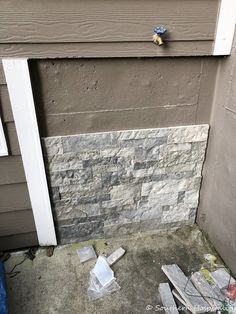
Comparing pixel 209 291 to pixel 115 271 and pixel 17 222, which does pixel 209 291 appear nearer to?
pixel 115 271

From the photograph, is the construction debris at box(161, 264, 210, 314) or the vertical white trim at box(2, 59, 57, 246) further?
the construction debris at box(161, 264, 210, 314)

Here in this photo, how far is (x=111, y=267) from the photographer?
1.73 meters

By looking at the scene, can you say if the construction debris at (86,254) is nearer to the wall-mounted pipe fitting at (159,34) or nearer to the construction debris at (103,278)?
the construction debris at (103,278)

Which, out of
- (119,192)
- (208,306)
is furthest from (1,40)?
(208,306)

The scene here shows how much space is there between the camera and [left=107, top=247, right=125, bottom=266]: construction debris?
1.75 meters

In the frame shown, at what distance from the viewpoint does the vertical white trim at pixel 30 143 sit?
4.33 feet

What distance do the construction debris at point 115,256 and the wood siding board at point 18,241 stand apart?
1.68 ft

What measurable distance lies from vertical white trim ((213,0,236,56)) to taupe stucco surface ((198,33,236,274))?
47 mm

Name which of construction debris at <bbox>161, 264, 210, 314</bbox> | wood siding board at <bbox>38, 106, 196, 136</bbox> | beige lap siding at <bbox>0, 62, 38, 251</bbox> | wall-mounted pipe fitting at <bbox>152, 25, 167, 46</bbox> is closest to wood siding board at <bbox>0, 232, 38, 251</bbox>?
beige lap siding at <bbox>0, 62, 38, 251</bbox>

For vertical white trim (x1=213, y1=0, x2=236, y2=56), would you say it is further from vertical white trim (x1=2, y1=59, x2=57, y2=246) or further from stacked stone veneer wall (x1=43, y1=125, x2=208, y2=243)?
vertical white trim (x1=2, y1=59, x2=57, y2=246)

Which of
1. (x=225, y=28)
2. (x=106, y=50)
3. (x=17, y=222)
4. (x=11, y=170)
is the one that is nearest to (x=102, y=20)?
(x=106, y=50)

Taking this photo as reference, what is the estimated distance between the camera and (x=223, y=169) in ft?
5.28

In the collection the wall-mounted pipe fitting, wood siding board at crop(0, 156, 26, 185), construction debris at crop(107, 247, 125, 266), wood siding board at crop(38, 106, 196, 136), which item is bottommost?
construction debris at crop(107, 247, 125, 266)

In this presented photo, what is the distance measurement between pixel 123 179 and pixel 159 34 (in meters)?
0.86
